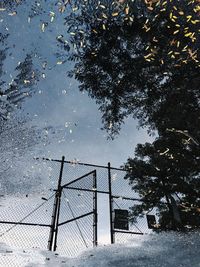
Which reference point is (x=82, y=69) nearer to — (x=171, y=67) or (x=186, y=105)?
(x=171, y=67)

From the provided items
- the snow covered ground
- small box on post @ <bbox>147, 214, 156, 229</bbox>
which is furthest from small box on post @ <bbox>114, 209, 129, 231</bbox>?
small box on post @ <bbox>147, 214, 156, 229</bbox>

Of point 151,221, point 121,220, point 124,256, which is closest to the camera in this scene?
point 124,256

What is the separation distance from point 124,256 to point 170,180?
5472mm

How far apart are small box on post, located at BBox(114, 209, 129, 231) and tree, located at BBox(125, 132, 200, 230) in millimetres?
1268

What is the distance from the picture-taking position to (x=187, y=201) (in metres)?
14.0

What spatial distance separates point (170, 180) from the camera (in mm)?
13984

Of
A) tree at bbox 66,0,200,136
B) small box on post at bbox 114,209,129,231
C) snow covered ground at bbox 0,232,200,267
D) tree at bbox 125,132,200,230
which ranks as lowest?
snow covered ground at bbox 0,232,200,267

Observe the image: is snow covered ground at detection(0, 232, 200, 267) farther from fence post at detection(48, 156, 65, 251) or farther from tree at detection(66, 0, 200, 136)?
tree at detection(66, 0, 200, 136)

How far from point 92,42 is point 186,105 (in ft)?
15.4

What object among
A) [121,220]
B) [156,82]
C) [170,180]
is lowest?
[121,220]

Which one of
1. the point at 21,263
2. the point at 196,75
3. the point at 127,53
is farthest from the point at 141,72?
the point at 21,263

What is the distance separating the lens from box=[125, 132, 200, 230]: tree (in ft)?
44.1

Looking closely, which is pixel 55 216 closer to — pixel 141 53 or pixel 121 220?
pixel 121 220

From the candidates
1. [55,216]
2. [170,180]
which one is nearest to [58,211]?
[55,216]
